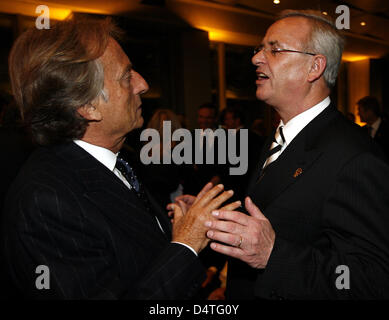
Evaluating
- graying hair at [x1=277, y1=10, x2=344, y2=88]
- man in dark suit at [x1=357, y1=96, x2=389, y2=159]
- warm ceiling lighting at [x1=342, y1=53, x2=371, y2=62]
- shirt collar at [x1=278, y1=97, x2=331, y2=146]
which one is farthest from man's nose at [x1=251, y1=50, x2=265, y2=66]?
warm ceiling lighting at [x1=342, y1=53, x2=371, y2=62]

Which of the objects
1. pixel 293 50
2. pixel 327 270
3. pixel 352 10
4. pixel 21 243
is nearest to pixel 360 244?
pixel 327 270

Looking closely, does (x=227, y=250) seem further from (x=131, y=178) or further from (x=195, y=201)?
(x=131, y=178)

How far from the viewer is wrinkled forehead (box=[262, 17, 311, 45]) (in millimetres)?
1600

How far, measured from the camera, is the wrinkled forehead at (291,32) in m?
1.60

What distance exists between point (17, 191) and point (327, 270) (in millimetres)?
1060

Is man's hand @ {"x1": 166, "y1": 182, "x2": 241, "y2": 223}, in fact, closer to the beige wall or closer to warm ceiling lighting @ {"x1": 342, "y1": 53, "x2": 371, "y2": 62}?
warm ceiling lighting @ {"x1": 342, "y1": 53, "x2": 371, "y2": 62}

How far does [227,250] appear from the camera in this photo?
113cm

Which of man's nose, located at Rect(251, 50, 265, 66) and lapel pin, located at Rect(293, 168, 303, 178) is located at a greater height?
man's nose, located at Rect(251, 50, 265, 66)

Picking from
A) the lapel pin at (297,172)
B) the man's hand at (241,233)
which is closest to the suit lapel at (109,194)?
the man's hand at (241,233)

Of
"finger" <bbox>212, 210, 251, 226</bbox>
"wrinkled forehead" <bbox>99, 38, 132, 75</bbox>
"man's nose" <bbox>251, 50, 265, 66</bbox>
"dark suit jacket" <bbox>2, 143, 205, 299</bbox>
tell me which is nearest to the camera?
"dark suit jacket" <bbox>2, 143, 205, 299</bbox>

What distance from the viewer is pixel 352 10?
749cm

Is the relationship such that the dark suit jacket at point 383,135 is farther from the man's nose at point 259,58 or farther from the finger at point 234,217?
the finger at point 234,217

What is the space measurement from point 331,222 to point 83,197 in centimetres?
86

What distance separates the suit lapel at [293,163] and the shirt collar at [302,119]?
1.7 inches
